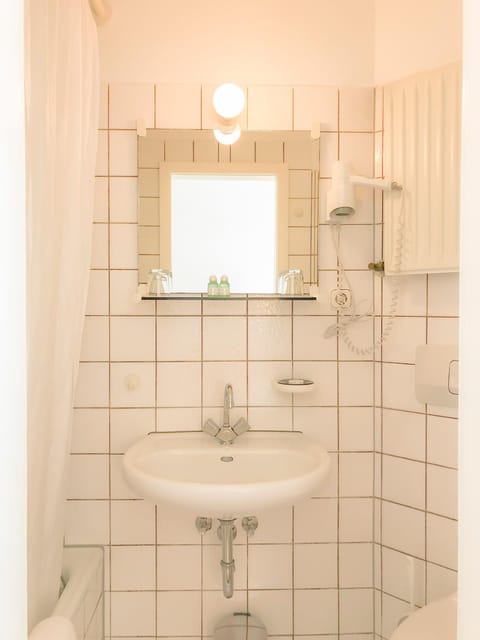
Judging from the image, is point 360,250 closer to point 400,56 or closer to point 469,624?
point 400,56

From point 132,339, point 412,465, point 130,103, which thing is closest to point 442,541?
point 412,465

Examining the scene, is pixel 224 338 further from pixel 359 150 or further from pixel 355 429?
pixel 359 150

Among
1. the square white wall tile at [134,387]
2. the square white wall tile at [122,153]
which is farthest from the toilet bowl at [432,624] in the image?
the square white wall tile at [122,153]

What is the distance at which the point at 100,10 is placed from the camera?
1.31 meters

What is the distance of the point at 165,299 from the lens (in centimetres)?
148

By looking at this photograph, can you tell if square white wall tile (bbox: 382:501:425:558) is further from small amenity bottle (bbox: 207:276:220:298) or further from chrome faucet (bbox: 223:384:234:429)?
small amenity bottle (bbox: 207:276:220:298)

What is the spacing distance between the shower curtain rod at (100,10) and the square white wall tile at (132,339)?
3.11ft

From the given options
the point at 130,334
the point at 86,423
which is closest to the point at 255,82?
the point at 130,334

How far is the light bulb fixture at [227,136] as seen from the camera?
4.77 ft

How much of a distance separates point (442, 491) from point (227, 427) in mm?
706

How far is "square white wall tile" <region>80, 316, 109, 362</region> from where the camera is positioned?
150cm

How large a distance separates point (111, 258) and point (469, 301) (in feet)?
4.44

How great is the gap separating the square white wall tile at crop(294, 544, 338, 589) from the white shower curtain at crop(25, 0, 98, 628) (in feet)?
2.62

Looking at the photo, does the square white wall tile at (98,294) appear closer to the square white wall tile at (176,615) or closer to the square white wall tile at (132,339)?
the square white wall tile at (132,339)
